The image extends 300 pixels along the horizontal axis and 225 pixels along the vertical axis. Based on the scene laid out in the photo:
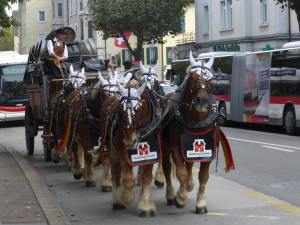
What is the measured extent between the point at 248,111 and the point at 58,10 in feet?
221

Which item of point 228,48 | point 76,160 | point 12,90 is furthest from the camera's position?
point 228,48

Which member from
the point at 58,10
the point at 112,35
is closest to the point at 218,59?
the point at 112,35

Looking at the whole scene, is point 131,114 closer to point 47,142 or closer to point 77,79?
point 77,79

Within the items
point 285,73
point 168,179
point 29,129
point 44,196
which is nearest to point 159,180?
point 168,179

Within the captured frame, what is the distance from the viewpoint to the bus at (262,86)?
21.7 meters

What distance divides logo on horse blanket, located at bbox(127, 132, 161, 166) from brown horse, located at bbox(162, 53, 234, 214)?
0.33 meters

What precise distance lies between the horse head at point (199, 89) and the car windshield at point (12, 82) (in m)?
21.7

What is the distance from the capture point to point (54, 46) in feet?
43.7

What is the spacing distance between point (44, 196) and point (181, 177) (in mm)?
2331

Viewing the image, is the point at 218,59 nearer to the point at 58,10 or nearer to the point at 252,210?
the point at 252,210

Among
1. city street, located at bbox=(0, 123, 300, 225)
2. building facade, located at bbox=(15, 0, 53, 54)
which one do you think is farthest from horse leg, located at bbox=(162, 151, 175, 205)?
building facade, located at bbox=(15, 0, 53, 54)

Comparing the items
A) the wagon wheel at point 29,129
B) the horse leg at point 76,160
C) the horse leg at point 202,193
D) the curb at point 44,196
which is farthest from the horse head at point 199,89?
the wagon wheel at point 29,129

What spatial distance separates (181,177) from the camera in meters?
8.30

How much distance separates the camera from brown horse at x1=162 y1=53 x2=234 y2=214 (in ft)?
25.9
